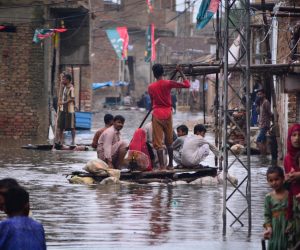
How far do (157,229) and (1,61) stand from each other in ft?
63.9

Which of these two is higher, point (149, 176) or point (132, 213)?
point (149, 176)

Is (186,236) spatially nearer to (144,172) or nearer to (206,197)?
(206,197)

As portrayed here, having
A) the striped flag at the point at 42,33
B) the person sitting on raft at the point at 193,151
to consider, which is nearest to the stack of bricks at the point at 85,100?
the striped flag at the point at 42,33

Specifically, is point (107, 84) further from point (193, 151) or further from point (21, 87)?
point (193, 151)

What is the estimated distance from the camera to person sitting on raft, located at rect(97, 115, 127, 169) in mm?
18344

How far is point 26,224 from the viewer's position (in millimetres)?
7168

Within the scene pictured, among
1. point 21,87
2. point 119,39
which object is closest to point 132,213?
point 21,87

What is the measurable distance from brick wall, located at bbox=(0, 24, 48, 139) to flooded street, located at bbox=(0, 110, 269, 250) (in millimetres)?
10864

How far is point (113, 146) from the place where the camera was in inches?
724

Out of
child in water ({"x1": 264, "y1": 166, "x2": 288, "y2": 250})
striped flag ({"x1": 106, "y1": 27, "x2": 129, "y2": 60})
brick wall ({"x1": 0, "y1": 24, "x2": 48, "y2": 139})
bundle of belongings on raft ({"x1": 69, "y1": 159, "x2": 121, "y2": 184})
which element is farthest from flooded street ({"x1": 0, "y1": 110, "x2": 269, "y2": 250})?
striped flag ({"x1": 106, "y1": 27, "x2": 129, "y2": 60})

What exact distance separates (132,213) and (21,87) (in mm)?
18038

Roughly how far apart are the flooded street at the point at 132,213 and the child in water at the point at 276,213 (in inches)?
91.5

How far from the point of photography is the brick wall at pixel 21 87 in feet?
103

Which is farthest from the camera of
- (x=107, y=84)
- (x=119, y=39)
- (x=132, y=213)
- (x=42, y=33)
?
(x=107, y=84)
